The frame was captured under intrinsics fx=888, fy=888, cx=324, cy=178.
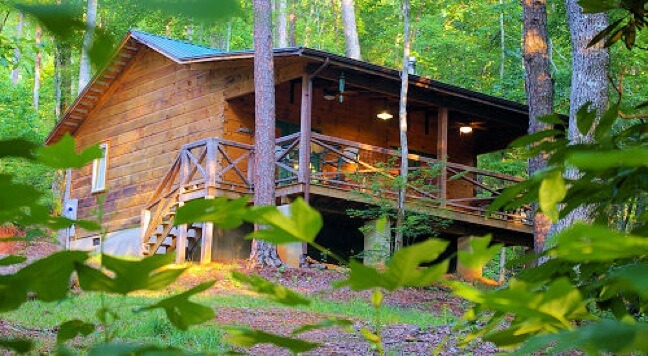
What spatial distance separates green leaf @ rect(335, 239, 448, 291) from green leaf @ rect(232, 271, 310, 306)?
88 millimetres

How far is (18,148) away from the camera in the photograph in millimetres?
838

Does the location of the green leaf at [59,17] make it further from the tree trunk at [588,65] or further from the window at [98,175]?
the window at [98,175]

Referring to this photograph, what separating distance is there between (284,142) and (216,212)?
1472 centimetres

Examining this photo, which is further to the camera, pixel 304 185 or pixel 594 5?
pixel 304 185

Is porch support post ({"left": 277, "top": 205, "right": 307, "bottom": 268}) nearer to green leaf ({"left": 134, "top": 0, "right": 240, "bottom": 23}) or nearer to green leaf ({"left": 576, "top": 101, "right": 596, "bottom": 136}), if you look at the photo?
green leaf ({"left": 576, "top": 101, "right": 596, "bottom": 136})

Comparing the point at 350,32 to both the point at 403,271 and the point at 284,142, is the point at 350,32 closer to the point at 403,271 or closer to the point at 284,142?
the point at 284,142

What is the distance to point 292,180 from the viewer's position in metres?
16.1

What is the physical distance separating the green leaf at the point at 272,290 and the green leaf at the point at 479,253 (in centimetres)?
15

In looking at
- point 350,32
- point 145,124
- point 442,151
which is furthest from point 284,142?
point 350,32

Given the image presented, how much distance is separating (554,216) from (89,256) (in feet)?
1.65

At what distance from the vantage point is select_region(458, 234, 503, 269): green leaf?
77 centimetres

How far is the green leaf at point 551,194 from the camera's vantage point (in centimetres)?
96

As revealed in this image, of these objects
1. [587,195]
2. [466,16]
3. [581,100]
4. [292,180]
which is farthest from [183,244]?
[466,16]

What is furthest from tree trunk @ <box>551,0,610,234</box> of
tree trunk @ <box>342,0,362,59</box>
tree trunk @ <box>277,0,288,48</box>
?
tree trunk @ <box>277,0,288,48</box>
